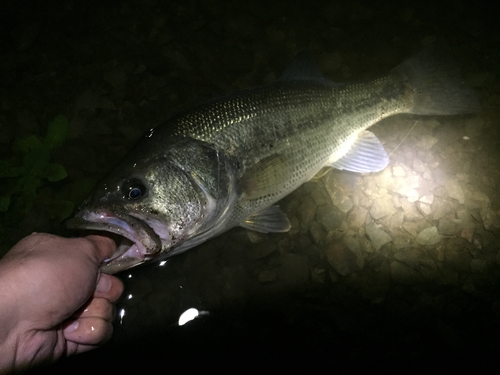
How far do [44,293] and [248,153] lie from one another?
4.58 feet

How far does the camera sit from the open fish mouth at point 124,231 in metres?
1.64

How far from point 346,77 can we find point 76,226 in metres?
2.88

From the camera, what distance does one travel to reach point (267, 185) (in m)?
2.17

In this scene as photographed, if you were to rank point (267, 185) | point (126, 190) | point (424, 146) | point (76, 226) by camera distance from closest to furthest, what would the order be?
1. point (76, 226)
2. point (126, 190)
3. point (267, 185)
4. point (424, 146)

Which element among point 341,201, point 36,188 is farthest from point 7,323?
point 341,201

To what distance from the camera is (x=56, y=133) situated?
2.74 metres

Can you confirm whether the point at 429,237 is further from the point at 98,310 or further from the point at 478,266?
the point at 98,310

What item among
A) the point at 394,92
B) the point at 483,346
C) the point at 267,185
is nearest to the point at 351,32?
the point at 394,92

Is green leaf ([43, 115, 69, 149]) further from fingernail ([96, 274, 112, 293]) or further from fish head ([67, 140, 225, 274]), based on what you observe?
fingernail ([96, 274, 112, 293])

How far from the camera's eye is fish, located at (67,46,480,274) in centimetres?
174

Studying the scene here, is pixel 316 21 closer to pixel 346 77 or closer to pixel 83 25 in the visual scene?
pixel 346 77

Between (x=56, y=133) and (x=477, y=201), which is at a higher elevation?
(x=56, y=133)

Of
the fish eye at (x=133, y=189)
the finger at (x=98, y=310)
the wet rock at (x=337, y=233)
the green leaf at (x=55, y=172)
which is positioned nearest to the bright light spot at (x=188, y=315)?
the finger at (x=98, y=310)

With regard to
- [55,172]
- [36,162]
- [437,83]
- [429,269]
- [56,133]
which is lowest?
[429,269]
